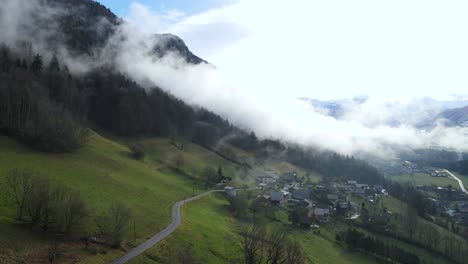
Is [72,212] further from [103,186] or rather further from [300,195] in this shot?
[300,195]

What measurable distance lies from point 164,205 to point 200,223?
11281mm

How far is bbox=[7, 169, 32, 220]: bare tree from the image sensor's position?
5521cm

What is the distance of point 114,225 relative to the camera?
185 feet

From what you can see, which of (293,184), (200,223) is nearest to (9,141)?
(200,223)

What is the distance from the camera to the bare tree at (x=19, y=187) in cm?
5521

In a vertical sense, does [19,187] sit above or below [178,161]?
above

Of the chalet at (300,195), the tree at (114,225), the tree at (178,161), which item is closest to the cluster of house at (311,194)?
the chalet at (300,195)

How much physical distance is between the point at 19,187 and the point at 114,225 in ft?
66.4

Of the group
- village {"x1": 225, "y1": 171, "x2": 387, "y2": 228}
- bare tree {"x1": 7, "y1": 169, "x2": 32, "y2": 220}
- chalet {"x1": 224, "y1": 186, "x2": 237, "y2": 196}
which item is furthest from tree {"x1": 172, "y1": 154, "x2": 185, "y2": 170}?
bare tree {"x1": 7, "y1": 169, "x2": 32, "y2": 220}

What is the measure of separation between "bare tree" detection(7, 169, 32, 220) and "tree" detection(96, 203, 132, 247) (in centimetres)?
1101

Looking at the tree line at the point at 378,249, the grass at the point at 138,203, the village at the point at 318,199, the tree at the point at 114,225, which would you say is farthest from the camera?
the village at the point at 318,199

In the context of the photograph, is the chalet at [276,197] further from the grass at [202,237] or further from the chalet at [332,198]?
the grass at [202,237]

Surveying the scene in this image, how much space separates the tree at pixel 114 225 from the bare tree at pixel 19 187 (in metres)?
11.0

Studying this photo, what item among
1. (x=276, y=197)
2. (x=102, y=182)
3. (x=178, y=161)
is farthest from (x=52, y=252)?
(x=276, y=197)
